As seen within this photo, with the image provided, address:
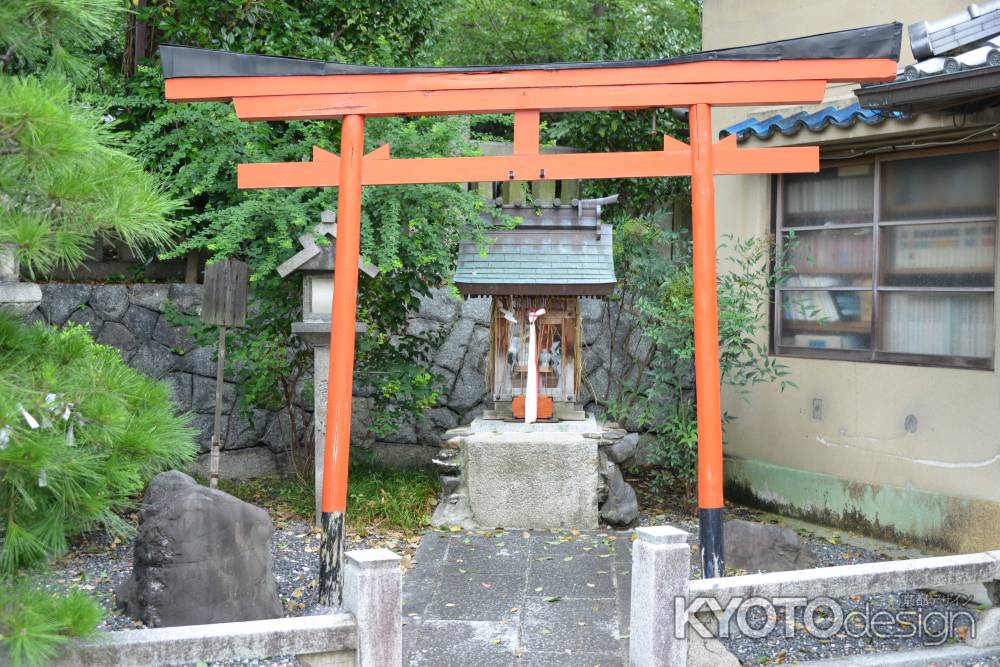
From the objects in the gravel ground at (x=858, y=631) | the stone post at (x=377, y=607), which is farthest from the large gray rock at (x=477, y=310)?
the stone post at (x=377, y=607)

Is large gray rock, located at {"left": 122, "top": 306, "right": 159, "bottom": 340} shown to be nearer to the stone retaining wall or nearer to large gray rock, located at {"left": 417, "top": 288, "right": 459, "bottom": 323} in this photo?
the stone retaining wall

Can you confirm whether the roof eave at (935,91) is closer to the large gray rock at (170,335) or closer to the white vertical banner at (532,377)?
the white vertical banner at (532,377)

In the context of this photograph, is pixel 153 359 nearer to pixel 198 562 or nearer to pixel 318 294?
pixel 318 294

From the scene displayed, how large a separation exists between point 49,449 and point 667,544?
2.45 m

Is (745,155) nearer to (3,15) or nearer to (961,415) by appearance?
(961,415)

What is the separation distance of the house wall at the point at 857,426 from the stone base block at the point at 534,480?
175 centimetres

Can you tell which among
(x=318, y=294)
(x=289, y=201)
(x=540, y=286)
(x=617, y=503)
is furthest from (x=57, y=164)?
(x=617, y=503)

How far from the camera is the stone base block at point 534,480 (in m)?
6.98

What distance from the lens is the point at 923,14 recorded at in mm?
6684

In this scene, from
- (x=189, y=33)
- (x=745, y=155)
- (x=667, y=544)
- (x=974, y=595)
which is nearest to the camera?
(x=667, y=544)

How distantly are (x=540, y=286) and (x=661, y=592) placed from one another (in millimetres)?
3424

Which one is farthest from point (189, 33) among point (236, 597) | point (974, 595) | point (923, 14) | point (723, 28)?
point (974, 595)

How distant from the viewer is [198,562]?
4992 millimetres

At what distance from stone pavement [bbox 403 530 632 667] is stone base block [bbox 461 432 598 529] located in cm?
13
